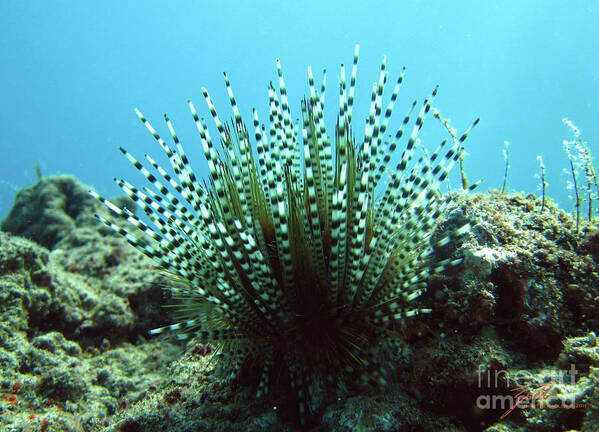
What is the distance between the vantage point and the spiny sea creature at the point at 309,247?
2.07 meters

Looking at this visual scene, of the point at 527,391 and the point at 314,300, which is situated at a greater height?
the point at 314,300

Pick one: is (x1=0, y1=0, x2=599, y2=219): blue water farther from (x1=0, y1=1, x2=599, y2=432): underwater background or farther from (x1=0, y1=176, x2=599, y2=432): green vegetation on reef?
(x1=0, y1=176, x2=599, y2=432): green vegetation on reef

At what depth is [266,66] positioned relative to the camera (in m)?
158

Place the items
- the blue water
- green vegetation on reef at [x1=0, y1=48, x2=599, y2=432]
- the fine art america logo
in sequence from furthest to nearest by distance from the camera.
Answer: the blue water < green vegetation on reef at [x1=0, y1=48, x2=599, y2=432] < the fine art america logo

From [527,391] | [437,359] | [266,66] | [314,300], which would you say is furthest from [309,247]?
[266,66]

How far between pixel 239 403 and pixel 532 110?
14312 centimetres

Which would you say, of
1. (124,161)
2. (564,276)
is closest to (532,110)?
(564,276)

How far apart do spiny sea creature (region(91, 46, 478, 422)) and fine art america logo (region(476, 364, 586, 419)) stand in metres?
0.57

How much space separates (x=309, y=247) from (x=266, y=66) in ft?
562

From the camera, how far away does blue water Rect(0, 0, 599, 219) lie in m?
110

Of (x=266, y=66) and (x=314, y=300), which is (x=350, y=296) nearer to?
(x=314, y=300)

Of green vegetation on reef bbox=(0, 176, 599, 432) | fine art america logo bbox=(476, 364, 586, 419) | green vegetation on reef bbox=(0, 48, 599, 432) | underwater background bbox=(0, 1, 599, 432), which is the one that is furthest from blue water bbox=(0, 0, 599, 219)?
fine art america logo bbox=(476, 364, 586, 419)

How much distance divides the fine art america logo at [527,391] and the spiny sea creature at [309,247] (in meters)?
0.57

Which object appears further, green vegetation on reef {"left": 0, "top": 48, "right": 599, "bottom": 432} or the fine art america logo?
green vegetation on reef {"left": 0, "top": 48, "right": 599, "bottom": 432}
